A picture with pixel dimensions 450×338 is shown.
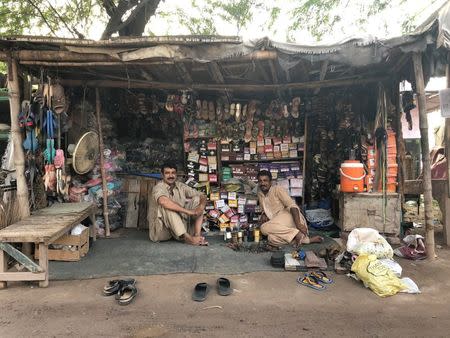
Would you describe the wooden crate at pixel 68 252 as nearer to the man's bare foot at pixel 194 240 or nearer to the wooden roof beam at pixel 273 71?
the man's bare foot at pixel 194 240

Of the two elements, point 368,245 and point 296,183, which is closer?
point 368,245

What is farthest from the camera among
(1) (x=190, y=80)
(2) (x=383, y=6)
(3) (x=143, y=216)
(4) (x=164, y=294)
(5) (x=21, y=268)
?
(2) (x=383, y=6)

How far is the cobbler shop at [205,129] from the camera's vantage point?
4.18 meters

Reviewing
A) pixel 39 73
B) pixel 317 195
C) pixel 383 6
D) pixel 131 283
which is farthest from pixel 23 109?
pixel 383 6

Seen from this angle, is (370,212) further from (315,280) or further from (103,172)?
(103,172)

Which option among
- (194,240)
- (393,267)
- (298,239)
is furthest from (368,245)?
(194,240)

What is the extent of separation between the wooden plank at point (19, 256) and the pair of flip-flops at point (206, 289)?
1.76 metres

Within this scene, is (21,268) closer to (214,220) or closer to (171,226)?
(171,226)

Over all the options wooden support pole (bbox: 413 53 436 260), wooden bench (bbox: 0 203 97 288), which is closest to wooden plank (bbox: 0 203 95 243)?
wooden bench (bbox: 0 203 97 288)

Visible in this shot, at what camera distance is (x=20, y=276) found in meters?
3.60

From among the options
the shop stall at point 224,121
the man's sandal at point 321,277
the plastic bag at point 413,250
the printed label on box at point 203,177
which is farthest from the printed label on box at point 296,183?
the man's sandal at point 321,277

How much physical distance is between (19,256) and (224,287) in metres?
2.26

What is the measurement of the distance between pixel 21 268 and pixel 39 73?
9.83 ft

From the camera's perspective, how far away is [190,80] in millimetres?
5746
